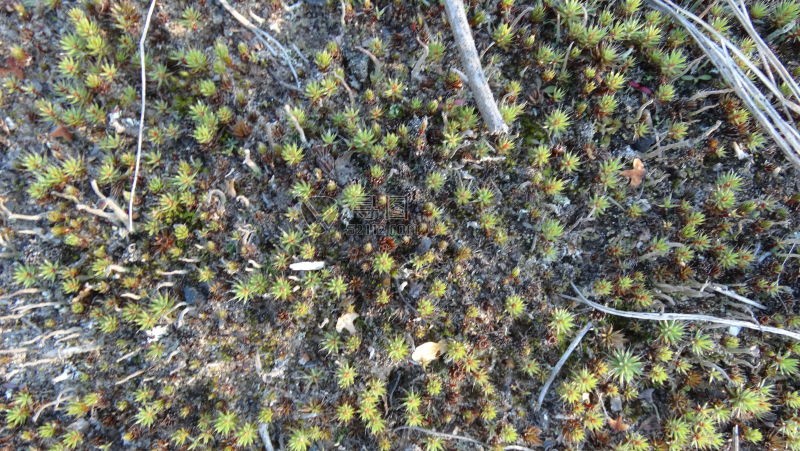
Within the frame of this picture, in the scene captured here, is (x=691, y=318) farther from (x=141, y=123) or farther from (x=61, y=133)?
(x=61, y=133)

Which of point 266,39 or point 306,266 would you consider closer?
point 306,266

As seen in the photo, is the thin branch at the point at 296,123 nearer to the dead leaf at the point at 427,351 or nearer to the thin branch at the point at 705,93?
the dead leaf at the point at 427,351

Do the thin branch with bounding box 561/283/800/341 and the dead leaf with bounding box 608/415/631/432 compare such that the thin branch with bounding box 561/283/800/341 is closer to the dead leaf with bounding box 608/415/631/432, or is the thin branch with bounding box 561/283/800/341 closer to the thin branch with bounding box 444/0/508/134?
the dead leaf with bounding box 608/415/631/432

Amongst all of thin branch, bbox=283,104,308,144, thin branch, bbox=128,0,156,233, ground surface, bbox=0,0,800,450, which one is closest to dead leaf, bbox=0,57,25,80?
ground surface, bbox=0,0,800,450

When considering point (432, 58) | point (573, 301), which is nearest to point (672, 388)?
point (573, 301)

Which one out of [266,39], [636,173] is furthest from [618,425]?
[266,39]
